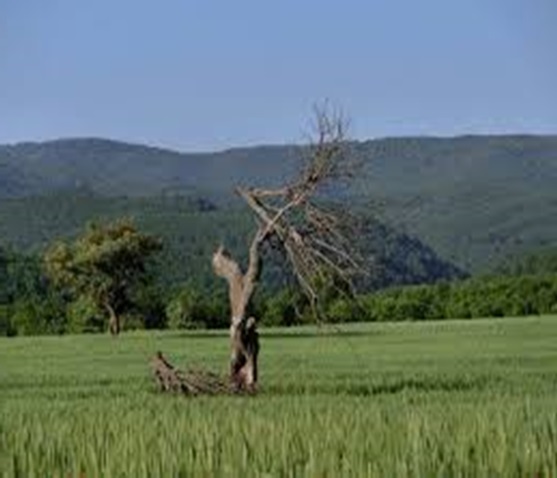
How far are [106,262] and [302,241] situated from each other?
58988 mm

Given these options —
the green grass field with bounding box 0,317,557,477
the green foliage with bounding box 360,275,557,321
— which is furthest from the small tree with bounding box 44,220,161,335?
the green grass field with bounding box 0,317,557,477

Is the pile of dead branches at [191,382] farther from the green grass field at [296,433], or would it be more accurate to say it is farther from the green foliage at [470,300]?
the green foliage at [470,300]

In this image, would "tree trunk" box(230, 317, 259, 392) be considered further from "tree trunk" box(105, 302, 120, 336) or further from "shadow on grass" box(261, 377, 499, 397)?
"tree trunk" box(105, 302, 120, 336)

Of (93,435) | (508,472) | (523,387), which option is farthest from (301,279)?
(508,472)

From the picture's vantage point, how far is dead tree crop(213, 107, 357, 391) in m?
26.2

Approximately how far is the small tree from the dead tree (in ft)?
189

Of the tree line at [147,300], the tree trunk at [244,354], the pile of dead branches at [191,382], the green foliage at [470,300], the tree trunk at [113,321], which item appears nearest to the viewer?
the pile of dead branches at [191,382]

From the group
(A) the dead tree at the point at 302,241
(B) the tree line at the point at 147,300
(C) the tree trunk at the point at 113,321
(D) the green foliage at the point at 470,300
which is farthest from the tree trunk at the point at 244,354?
(D) the green foliage at the point at 470,300

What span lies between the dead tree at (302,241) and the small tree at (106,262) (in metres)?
57.8

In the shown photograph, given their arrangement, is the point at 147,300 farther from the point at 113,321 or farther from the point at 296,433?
the point at 296,433

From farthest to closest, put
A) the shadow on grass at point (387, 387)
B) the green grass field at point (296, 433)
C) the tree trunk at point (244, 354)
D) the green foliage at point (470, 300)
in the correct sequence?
the green foliage at point (470, 300), the tree trunk at point (244, 354), the shadow on grass at point (387, 387), the green grass field at point (296, 433)

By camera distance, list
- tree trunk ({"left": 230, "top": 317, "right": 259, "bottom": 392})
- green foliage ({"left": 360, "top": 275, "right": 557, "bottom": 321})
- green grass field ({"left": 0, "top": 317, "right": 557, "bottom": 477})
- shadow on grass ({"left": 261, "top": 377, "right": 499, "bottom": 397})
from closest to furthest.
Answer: green grass field ({"left": 0, "top": 317, "right": 557, "bottom": 477}), shadow on grass ({"left": 261, "top": 377, "right": 499, "bottom": 397}), tree trunk ({"left": 230, "top": 317, "right": 259, "bottom": 392}), green foliage ({"left": 360, "top": 275, "right": 557, "bottom": 321})

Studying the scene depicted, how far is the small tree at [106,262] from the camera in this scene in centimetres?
8450

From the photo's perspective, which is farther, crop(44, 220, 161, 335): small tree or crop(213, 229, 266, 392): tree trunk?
crop(44, 220, 161, 335): small tree
